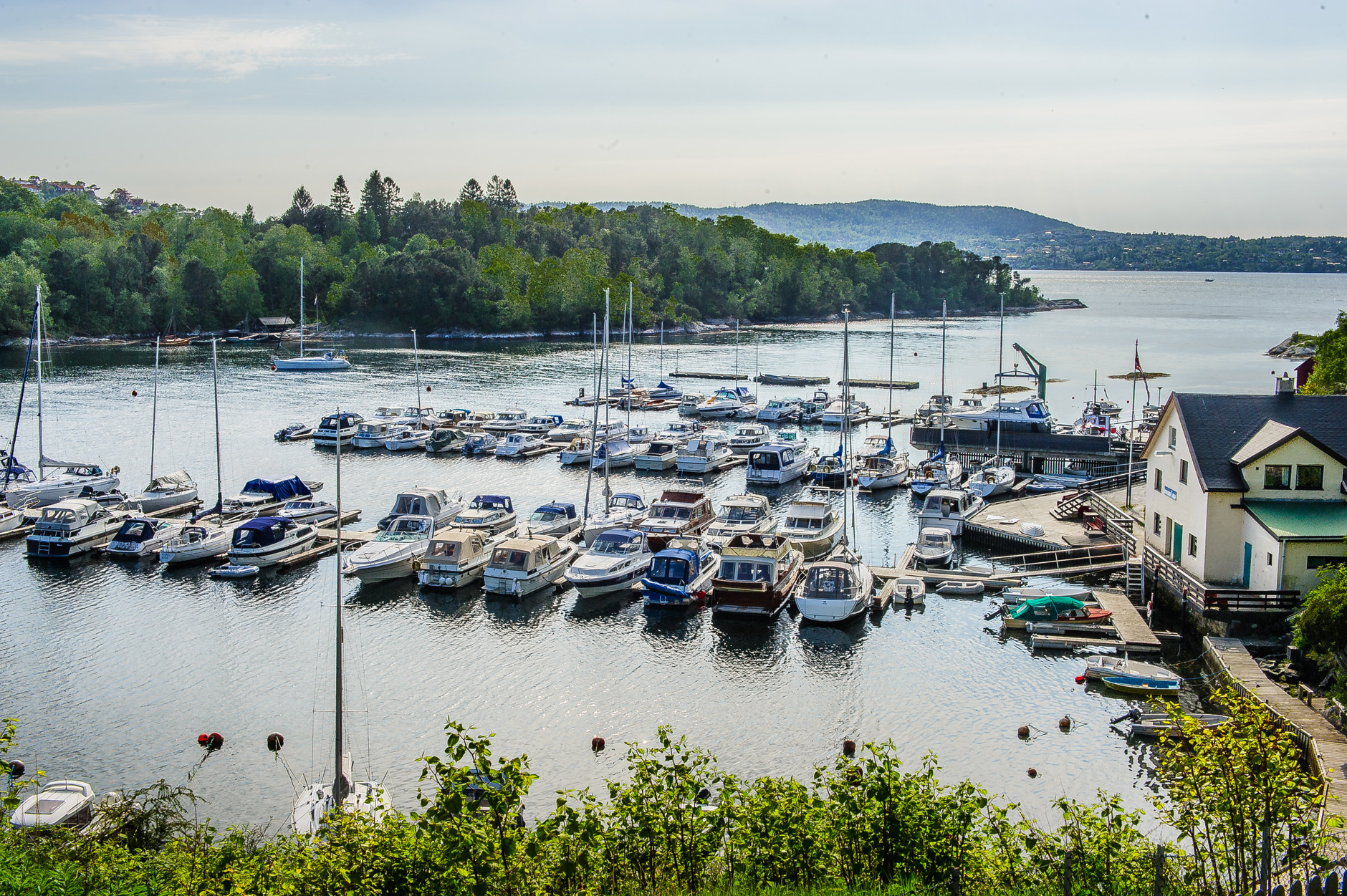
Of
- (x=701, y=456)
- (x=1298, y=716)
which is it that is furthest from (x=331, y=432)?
(x=1298, y=716)

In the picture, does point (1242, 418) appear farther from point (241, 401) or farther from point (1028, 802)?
point (241, 401)

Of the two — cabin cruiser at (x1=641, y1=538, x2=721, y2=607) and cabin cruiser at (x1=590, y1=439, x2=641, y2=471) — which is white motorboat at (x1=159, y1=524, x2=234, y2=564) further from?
cabin cruiser at (x1=590, y1=439, x2=641, y2=471)

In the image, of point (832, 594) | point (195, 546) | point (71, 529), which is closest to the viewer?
point (832, 594)

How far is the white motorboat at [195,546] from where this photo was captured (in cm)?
3981

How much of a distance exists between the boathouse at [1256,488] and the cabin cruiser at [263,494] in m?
35.6

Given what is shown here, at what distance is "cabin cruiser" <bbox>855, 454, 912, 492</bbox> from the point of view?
179 feet

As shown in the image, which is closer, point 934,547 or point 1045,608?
point 1045,608

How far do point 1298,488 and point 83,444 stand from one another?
64911 mm

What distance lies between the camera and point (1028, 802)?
22.8 meters

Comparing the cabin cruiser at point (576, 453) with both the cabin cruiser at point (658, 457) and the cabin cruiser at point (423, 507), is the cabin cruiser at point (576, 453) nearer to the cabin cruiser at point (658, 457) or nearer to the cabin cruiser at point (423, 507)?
the cabin cruiser at point (658, 457)

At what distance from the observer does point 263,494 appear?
48094mm

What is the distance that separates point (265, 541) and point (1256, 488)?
3267 centimetres

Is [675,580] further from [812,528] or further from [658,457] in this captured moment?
[658,457]

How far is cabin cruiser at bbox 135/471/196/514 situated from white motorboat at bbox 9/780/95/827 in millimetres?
30190
